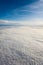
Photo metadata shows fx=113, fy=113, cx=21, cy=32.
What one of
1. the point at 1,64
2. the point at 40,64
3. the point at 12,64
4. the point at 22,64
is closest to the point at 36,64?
the point at 40,64

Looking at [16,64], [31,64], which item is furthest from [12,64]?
[31,64]

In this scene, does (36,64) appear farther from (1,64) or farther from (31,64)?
(1,64)

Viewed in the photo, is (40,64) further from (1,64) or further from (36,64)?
(1,64)

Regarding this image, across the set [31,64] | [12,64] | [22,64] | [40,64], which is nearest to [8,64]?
[12,64]

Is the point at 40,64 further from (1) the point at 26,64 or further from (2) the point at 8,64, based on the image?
(2) the point at 8,64

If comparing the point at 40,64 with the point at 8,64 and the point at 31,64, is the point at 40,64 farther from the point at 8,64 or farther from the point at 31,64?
the point at 8,64

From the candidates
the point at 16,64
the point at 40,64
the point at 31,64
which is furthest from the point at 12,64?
the point at 40,64
